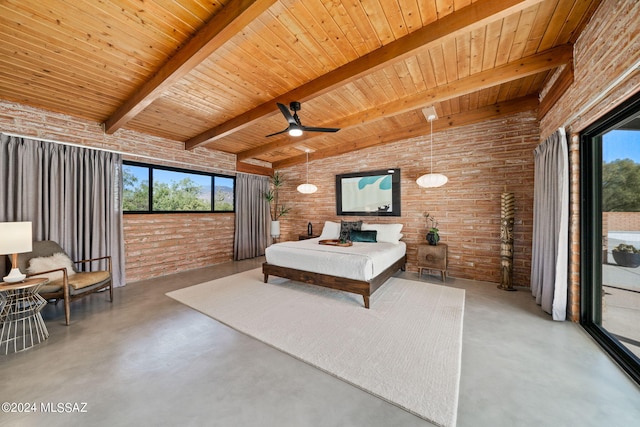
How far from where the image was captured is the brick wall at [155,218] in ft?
11.3

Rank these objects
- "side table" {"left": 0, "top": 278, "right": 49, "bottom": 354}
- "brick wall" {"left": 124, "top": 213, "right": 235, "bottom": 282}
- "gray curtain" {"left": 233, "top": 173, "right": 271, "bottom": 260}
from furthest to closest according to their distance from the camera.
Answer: "gray curtain" {"left": 233, "top": 173, "right": 271, "bottom": 260}
"brick wall" {"left": 124, "top": 213, "right": 235, "bottom": 282}
"side table" {"left": 0, "top": 278, "right": 49, "bottom": 354}

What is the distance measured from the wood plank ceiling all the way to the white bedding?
2.26 m

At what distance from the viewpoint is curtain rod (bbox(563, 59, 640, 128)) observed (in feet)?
5.57

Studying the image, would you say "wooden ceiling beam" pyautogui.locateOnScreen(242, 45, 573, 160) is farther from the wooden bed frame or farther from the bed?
the wooden bed frame

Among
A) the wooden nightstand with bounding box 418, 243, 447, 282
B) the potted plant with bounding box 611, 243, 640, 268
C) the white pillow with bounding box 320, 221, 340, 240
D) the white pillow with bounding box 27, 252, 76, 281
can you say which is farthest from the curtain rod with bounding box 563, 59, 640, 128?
the white pillow with bounding box 27, 252, 76, 281

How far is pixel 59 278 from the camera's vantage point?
299 cm

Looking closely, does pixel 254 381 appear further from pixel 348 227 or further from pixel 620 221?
pixel 348 227

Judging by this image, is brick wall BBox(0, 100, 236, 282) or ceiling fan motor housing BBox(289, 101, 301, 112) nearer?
ceiling fan motor housing BBox(289, 101, 301, 112)

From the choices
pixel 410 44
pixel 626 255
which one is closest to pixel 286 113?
pixel 410 44

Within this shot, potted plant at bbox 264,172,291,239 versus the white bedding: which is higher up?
potted plant at bbox 264,172,291,239

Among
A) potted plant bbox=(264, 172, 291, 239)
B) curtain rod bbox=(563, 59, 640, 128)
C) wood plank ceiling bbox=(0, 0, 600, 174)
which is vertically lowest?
potted plant bbox=(264, 172, 291, 239)

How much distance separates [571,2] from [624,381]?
3168 millimetres

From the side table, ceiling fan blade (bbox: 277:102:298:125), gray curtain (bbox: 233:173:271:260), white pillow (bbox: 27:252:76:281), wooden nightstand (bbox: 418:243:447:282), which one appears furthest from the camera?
gray curtain (bbox: 233:173:271:260)

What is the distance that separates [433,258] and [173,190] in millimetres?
5554
